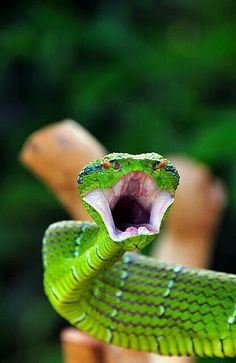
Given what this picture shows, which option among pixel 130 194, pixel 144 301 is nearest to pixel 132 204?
pixel 130 194

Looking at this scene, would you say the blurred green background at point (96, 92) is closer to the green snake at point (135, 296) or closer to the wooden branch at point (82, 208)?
the wooden branch at point (82, 208)

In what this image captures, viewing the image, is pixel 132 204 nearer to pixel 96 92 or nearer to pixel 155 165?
pixel 155 165

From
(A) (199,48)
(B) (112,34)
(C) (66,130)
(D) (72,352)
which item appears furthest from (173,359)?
(B) (112,34)

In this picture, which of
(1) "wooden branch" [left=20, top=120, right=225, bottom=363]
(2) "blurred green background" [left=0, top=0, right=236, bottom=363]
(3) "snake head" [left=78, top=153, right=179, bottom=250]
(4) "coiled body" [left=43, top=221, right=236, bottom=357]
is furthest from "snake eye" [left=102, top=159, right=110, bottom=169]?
(2) "blurred green background" [left=0, top=0, right=236, bottom=363]

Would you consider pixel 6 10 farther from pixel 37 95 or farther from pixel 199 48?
pixel 199 48

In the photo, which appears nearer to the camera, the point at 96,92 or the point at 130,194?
the point at 130,194

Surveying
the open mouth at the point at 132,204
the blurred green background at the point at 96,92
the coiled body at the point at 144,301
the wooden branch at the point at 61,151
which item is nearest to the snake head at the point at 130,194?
the open mouth at the point at 132,204
